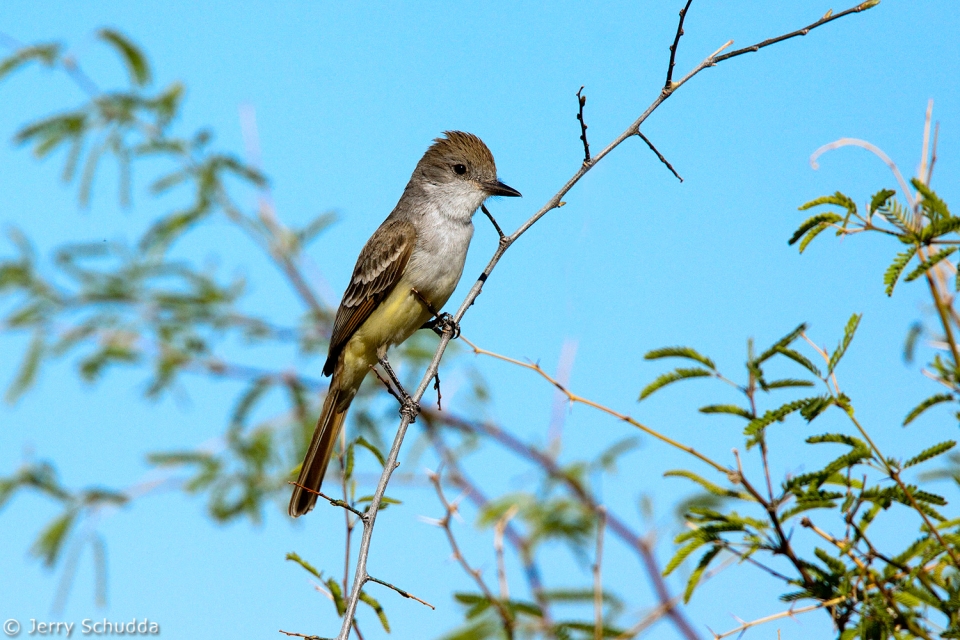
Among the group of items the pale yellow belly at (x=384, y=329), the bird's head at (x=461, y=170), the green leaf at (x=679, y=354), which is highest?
the bird's head at (x=461, y=170)

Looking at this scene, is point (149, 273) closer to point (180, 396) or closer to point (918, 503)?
point (180, 396)

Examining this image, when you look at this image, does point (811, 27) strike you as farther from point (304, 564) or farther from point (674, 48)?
point (304, 564)

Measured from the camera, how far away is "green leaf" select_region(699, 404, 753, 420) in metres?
2.92

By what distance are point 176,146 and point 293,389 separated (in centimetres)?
222

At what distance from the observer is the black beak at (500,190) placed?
5.47m

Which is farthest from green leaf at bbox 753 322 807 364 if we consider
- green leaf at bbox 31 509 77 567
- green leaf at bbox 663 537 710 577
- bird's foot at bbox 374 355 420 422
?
green leaf at bbox 31 509 77 567

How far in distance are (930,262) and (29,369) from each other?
6540 millimetres

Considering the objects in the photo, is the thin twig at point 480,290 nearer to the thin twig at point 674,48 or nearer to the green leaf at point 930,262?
the thin twig at point 674,48

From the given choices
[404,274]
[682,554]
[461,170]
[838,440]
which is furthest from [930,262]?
[461,170]

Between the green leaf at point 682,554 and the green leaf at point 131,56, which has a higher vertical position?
the green leaf at point 131,56

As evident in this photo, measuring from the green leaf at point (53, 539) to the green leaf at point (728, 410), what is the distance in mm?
5234

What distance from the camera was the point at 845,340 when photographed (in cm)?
287

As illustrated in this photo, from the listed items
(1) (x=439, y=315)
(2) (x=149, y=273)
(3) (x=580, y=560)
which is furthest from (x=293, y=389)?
(3) (x=580, y=560)

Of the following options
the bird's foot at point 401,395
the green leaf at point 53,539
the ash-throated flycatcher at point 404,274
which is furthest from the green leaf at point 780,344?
the green leaf at point 53,539
